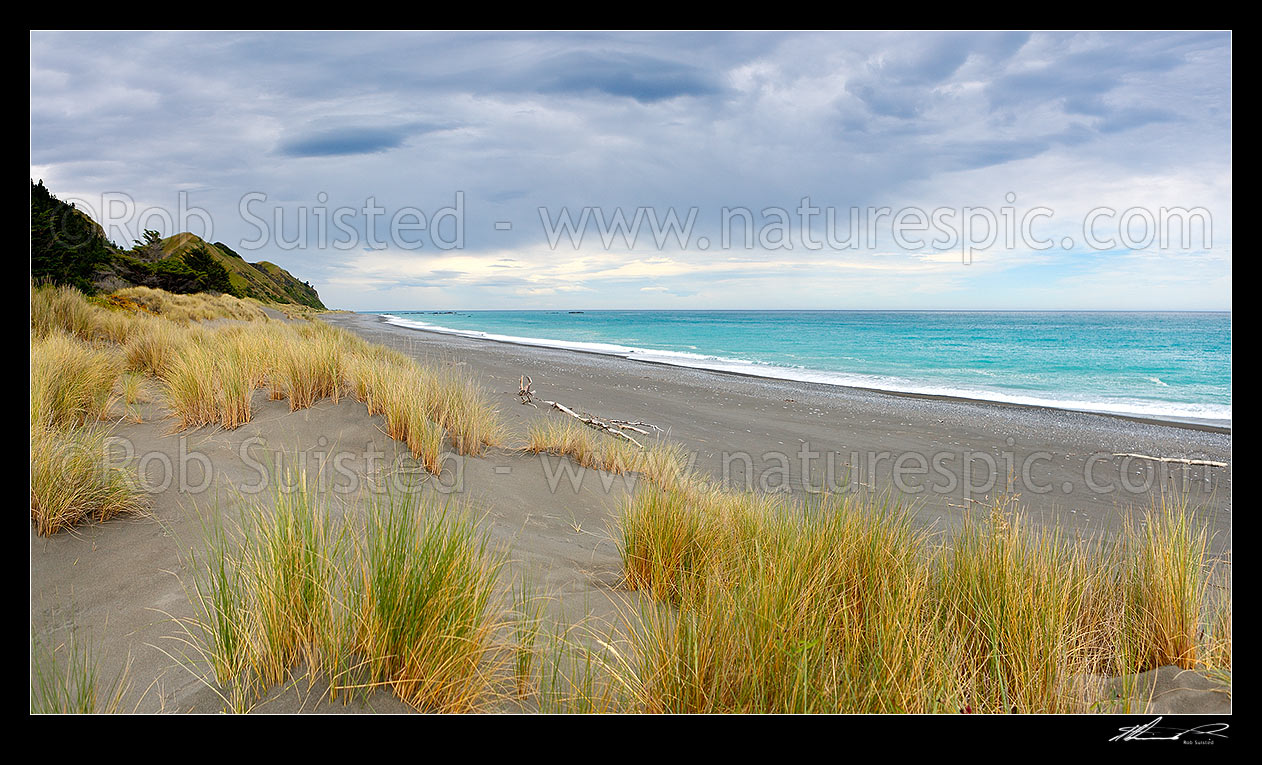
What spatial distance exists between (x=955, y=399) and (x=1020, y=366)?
41.1 feet

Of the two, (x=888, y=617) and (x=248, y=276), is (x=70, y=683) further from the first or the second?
(x=248, y=276)

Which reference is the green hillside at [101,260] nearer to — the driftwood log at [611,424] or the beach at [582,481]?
the beach at [582,481]

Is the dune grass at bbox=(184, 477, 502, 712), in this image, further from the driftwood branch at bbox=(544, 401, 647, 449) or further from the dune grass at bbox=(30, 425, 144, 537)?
the driftwood branch at bbox=(544, 401, 647, 449)

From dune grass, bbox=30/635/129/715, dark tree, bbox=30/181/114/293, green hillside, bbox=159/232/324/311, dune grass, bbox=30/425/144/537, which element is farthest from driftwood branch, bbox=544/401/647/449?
green hillside, bbox=159/232/324/311

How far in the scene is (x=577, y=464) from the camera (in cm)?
660
